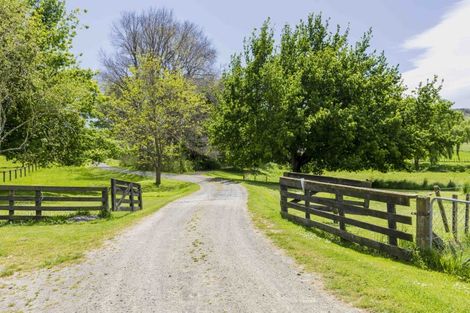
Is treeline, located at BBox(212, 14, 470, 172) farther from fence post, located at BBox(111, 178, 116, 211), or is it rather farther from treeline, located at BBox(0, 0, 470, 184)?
fence post, located at BBox(111, 178, 116, 211)

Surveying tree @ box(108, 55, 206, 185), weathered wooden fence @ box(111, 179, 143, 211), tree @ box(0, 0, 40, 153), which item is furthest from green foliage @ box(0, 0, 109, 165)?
weathered wooden fence @ box(111, 179, 143, 211)

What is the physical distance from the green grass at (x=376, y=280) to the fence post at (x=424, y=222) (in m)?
0.58

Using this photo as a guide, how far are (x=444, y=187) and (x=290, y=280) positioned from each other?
34382mm

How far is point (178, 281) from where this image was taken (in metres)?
7.45

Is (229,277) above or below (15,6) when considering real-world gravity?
below

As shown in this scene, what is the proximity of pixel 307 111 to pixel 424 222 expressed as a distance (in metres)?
28.0

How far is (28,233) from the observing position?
1295cm

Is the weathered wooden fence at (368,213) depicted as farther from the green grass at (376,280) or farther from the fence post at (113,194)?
the fence post at (113,194)

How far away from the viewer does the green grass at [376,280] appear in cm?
586

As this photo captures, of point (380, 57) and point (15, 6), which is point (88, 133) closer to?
point (15, 6)

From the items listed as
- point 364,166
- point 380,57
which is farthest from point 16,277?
point 380,57

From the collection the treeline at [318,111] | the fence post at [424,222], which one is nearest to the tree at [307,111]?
the treeline at [318,111]

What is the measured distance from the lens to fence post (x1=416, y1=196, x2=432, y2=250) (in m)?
8.16

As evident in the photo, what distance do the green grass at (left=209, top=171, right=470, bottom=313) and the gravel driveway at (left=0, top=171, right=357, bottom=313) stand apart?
0.38 m
